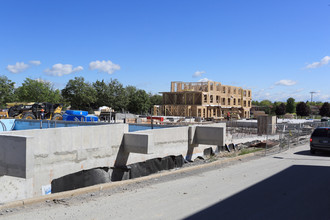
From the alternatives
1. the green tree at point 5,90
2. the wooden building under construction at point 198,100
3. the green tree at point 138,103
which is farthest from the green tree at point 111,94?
the green tree at point 5,90

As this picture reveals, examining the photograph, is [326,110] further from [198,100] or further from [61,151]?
[61,151]

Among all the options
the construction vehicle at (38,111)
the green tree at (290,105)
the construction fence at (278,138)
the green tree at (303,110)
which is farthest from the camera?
the green tree at (290,105)

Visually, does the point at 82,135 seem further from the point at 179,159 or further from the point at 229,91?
the point at 229,91

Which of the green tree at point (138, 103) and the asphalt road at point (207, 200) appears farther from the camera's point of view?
the green tree at point (138, 103)

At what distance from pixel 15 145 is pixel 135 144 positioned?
5341 mm

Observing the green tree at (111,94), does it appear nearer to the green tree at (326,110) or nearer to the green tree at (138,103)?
the green tree at (138,103)

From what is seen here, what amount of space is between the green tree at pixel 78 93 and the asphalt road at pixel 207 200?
53486 mm

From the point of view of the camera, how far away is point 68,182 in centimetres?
1057

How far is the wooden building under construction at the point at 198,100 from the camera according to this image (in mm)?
57188

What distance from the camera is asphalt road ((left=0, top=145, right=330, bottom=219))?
18.9 feet

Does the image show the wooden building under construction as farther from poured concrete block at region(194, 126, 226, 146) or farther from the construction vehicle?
poured concrete block at region(194, 126, 226, 146)

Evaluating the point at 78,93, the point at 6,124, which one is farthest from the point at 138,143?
the point at 78,93

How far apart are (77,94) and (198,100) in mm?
25627

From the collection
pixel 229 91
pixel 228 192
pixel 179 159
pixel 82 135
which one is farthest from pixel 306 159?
pixel 229 91
